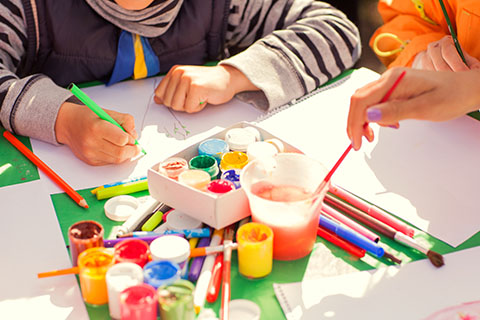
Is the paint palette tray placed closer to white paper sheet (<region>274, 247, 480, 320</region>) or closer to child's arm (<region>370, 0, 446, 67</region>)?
white paper sheet (<region>274, 247, 480, 320</region>)

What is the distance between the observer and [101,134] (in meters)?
0.73

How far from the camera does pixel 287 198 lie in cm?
58

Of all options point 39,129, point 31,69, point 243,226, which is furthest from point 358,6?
point 243,226

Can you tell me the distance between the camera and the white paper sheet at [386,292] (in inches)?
20.2

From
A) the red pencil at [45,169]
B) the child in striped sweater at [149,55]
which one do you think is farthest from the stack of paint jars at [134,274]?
the child in striped sweater at [149,55]

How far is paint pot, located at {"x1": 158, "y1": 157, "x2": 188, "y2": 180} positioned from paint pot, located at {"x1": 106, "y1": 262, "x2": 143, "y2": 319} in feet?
0.46

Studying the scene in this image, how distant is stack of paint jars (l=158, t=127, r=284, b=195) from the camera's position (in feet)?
1.98

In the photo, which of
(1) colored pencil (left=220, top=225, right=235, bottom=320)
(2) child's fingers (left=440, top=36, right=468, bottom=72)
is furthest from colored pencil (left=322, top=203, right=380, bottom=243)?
(2) child's fingers (left=440, top=36, right=468, bottom=72)

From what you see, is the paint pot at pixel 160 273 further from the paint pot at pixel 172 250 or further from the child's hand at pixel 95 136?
the child's hand at pixel 95 136

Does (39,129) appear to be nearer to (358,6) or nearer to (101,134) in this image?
(101,134)

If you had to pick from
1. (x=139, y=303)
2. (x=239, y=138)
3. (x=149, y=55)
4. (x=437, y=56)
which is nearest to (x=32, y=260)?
(x=139, y=303)

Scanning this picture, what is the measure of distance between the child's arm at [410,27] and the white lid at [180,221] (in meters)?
0.49

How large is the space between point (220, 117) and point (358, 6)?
107 centimetres

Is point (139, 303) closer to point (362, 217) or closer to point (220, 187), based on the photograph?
point (220, 187)
